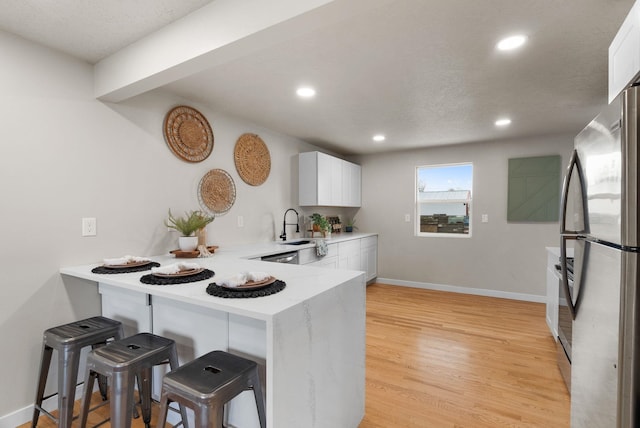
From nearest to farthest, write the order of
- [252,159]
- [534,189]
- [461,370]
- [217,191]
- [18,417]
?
[18,417] < [461,370] < [217,191] < [252,159] < [534,189]

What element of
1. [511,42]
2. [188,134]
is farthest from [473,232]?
[188,134]

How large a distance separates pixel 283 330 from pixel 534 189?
430 cm

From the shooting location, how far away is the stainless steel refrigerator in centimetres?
95

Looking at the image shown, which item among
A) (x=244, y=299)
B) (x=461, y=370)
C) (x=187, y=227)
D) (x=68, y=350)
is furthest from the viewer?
(x=187, y=227)

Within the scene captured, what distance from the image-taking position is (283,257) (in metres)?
3.03

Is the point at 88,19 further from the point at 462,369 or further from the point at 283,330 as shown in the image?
the point at 462,369

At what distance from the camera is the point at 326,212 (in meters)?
4.97

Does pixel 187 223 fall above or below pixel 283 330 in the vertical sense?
above

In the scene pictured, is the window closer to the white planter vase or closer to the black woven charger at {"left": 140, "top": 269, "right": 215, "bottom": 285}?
the white planter vase

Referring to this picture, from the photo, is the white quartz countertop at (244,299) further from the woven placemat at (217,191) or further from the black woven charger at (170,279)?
the woven placemat at (217,191)

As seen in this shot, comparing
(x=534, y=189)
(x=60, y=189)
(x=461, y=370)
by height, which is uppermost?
(x=534, y=189)

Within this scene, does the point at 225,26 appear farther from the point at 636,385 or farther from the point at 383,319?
the point at 383,319

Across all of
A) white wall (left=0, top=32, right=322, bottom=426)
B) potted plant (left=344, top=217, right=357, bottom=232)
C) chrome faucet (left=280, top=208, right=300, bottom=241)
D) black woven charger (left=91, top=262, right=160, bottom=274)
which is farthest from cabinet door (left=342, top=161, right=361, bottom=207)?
black woven charger (left=91, top=262, right=160, bottom=274)

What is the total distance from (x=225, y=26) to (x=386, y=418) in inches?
90.7
